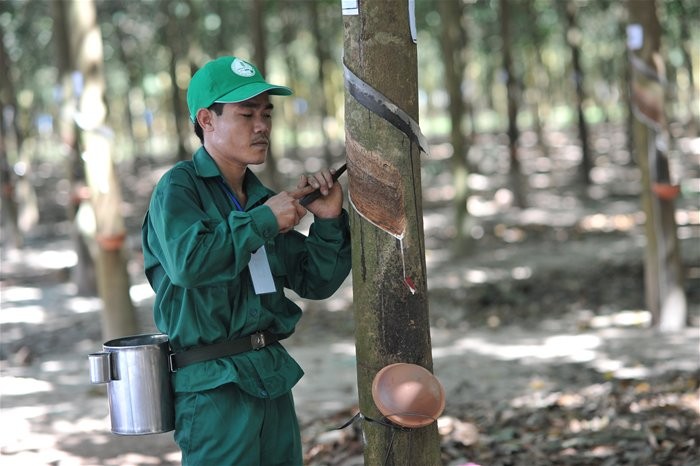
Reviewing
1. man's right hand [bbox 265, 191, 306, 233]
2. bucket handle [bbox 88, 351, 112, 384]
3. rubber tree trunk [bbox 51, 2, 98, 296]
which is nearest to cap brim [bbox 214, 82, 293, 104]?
man's right hand [bbox 265, 191, 306, 233]

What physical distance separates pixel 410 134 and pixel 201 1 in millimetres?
24685

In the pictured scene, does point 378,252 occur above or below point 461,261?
above

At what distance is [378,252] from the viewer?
9.50 feet

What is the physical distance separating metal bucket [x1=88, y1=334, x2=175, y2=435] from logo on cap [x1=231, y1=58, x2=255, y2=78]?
0.85 metres

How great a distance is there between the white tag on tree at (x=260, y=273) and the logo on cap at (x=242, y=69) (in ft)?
1.78

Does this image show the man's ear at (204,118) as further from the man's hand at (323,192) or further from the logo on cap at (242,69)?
the man's hand at (323,192)

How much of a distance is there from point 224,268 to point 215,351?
0.30 metres

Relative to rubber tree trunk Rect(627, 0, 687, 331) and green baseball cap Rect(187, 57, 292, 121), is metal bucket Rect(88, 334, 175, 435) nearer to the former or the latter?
green baseball cap Rect(187, 57, 292, 121)

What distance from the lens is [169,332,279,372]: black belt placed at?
290 cm

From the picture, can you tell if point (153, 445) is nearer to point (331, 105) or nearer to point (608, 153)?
point (608, 153)

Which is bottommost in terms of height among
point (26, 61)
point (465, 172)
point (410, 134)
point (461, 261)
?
point (461, 261)

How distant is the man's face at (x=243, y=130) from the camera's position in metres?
2.97

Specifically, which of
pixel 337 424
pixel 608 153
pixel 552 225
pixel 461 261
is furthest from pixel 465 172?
pixel 608 153

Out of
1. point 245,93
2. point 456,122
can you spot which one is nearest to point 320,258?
point 245,93
